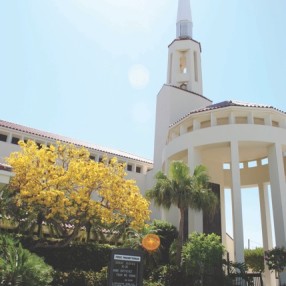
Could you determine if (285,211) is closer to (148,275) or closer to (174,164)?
(174,164)

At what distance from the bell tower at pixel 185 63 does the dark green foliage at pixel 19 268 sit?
2667 cm

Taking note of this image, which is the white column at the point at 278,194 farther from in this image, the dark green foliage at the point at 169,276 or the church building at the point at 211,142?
the dark green foliage at the point at 169,276

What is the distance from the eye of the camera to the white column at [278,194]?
73.5 ft

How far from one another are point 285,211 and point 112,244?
38.0 ft

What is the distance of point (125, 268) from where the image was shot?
1159 cm

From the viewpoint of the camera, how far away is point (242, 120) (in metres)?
26.5

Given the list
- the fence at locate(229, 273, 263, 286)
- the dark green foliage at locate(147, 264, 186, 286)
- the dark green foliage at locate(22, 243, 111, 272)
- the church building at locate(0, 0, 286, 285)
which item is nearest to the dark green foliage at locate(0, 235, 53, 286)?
the church building at locate(0, 0, 286, 285)

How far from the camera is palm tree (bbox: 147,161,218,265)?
21.0 meters

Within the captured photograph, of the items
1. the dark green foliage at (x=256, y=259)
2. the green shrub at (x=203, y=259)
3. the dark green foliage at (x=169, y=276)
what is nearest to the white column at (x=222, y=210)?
the dark green foliage at (x=256, y=259)

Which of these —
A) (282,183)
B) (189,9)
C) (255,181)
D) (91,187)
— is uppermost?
(189,9)

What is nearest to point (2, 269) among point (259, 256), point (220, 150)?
point (220, 150)

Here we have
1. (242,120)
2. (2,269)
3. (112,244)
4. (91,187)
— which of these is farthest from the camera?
(242,120)

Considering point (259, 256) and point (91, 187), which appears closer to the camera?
point (91, 187)

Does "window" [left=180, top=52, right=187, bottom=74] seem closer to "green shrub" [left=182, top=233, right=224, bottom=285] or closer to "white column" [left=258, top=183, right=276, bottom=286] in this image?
"white column" [left=258, top=183, right=276, bottom=286]
